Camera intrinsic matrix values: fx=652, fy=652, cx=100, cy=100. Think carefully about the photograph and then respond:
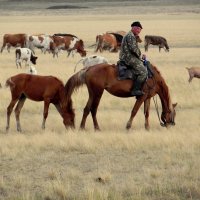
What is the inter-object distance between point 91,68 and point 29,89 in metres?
1.29

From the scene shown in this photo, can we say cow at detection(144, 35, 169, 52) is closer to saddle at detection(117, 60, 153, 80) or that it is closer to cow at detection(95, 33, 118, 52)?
cow at detection(95, 33, 118, 52)

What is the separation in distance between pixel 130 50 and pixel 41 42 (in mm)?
22324

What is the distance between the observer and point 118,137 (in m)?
11.3

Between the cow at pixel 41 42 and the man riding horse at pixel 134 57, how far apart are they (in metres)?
21.2

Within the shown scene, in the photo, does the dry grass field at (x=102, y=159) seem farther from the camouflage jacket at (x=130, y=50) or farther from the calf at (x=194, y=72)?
the calf at (x=194, y=72)

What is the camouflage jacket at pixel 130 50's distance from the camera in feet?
40.7

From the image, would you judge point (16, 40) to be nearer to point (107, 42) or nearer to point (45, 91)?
point (107, 42)

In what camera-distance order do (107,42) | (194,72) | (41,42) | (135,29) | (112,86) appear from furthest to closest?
1. (107,42)
2. (41,42)
3. (194,72)
4. (112,86)
5. (135,29)

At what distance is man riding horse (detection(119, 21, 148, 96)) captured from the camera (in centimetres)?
1239

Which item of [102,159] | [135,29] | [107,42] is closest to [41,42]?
[107,42]

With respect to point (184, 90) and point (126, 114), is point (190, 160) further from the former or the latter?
point (184, 90)

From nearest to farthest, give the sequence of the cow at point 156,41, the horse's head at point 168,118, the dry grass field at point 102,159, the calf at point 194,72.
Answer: the dry grass field at point 102,159
the horse's head at point 168,118
the calf at point 194,72
the cow at point 156,41

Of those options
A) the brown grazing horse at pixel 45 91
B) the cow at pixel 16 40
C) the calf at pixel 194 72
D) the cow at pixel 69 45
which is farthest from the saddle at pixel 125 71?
the cow at pixel 16 40

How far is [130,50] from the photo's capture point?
12.5 m
